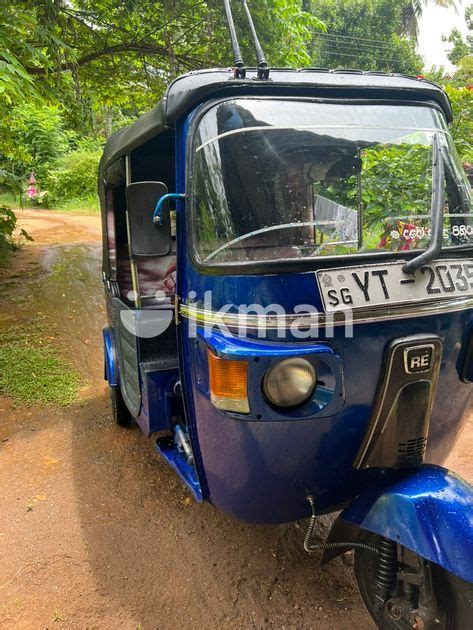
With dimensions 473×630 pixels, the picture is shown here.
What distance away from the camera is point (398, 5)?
1853cm

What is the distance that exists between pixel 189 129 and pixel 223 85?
24 cm

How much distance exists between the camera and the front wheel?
1856 mm

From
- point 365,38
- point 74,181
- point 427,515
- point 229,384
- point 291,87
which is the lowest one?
point 427,515

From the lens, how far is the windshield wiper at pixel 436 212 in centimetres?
199

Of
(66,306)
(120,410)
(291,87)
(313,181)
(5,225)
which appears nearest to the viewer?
(291,87)

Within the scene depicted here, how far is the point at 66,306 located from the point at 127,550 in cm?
523

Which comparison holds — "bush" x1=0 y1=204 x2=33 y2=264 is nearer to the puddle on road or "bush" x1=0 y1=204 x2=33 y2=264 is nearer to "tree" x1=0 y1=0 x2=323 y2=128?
the puddle on road

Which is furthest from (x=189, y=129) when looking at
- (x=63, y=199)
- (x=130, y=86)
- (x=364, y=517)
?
(x=63, y=199)

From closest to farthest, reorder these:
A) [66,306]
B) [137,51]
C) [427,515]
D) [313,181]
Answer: [427,515] < [313,181] < [66,306] < [137,51]

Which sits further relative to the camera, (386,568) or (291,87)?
(291,87)

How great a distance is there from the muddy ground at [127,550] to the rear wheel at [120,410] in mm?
103

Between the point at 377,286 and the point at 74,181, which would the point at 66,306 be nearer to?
the point at 377,286

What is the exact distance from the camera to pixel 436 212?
2115 millimetres

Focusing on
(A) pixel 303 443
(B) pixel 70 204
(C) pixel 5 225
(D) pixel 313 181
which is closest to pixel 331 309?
(A) pixel 303 443
